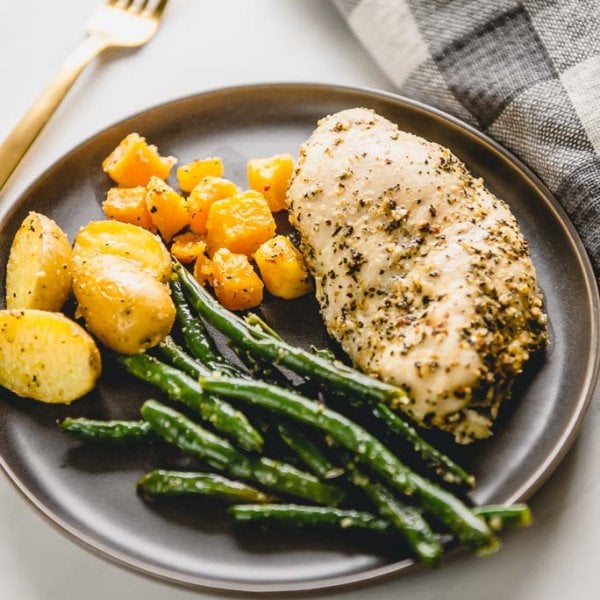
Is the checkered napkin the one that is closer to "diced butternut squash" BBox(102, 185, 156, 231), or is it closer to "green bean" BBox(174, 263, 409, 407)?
"green bean" BBox(174, 263, 409, 407)

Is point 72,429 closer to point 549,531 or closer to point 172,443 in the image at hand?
point 172,443

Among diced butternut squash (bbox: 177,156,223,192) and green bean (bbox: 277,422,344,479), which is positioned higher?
diced butternut squash (bbox: 177,156,223,192)

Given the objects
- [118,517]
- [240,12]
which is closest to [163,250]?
[118,517]

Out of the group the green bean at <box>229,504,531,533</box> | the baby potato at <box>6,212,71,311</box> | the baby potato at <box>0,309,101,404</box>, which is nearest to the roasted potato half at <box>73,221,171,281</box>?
the baby potato at <box>6,212,71,311</box>

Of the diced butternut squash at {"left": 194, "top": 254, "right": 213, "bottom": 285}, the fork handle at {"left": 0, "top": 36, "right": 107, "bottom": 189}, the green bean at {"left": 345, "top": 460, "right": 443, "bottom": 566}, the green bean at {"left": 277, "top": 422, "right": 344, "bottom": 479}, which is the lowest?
the green bean at {"left": 345, "top": 460, "right": 443, "bottom": 566}

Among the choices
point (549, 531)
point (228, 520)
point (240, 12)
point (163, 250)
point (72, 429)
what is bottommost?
Result: point (549, 531)

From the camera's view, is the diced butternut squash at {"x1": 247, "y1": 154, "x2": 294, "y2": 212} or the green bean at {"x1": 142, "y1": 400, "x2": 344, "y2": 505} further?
the diced butternut squash at {"x1": 247, "y1": 154, "x2": 294, "y2": 212}
